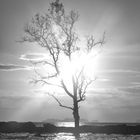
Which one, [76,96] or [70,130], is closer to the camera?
[76,96]

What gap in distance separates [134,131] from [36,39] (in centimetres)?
2363

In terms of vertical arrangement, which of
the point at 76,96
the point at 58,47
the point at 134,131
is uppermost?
the point at 58,47

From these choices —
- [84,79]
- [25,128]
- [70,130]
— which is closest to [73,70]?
[84,79]

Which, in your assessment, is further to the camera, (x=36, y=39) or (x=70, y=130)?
(x=70, y=130)

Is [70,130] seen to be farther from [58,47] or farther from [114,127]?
[58,47]

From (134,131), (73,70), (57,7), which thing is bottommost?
(134,131)

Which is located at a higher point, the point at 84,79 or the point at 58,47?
the point at 58,47

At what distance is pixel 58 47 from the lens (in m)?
35.4

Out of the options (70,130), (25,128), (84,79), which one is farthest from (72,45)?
(25,128)

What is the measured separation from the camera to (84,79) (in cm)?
3562

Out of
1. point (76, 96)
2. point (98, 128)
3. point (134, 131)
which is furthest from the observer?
point (98, 128)

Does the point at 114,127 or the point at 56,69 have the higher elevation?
the point at 56,69

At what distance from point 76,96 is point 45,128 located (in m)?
19.1

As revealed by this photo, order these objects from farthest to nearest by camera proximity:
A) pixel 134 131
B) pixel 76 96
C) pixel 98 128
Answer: pixel 98 128
pixel 134 131
pixel 76 96
